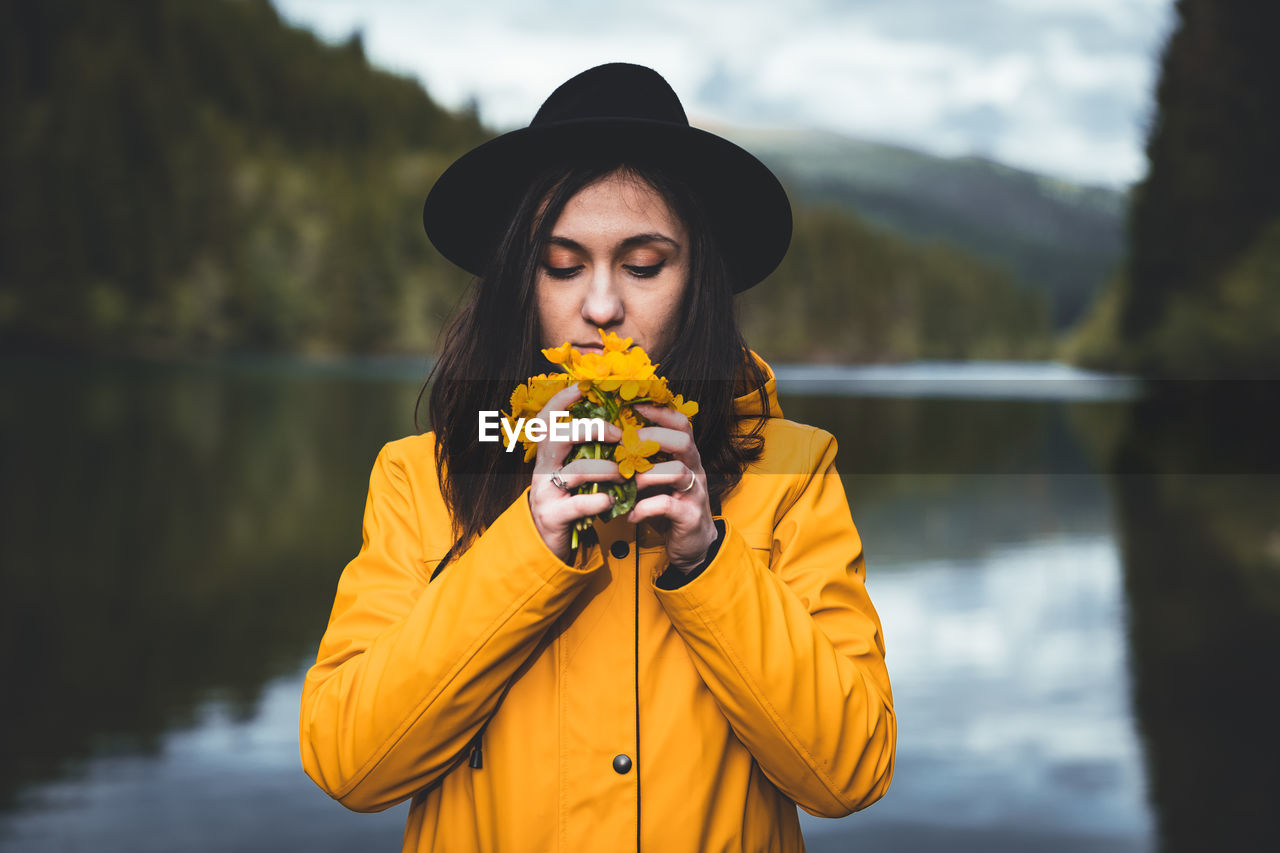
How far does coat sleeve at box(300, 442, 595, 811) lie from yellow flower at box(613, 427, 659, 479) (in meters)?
0.27

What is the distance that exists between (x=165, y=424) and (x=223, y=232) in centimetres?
3241

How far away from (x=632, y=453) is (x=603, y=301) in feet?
1.69

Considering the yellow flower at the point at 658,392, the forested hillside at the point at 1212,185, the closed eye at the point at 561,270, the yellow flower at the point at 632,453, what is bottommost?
the yellow flower at the point at 632,453

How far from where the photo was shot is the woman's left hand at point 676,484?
2043 millimetres

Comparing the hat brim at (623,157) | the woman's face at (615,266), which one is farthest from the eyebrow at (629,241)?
the hat brim at (623,157)

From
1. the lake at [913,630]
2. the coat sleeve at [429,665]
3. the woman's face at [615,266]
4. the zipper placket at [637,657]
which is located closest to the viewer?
the coat sleeve at [429,665]

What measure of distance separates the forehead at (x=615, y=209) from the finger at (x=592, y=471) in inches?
25.0

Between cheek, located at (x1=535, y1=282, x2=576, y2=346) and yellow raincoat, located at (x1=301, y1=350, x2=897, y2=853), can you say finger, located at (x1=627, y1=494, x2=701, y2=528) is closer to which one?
yellow raincoat, located at (x1=301, y1=350, x2=897, y2=853)

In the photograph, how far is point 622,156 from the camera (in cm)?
252

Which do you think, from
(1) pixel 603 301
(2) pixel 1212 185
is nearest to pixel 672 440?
(1) pixel 603 301

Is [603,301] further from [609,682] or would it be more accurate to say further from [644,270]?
[609,682]

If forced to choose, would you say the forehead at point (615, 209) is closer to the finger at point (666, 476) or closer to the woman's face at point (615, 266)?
the woman's face at point (615, 266)

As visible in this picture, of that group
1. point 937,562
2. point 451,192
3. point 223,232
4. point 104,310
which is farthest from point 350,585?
point 223,232

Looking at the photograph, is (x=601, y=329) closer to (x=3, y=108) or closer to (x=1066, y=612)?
(x=1066, y=612)
